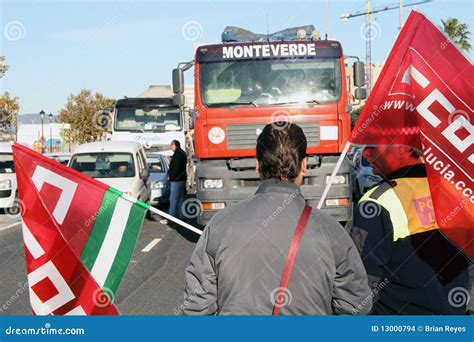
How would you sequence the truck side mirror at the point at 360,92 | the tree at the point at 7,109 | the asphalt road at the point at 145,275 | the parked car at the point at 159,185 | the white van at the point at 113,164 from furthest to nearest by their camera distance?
the tree at the point at 7,109, the parked car at the point at 159,185, the white van at the point at 113,164, the truck side mirror at the point at 360,92, the asphalt road at the point at 145,275

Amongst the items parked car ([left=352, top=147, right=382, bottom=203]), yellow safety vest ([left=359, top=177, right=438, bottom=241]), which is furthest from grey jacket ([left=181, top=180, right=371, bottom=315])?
parked car ([left=352, top=147, right=382, bottom=203])

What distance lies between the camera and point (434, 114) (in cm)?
370

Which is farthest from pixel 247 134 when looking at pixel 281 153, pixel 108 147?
pixel 281 153

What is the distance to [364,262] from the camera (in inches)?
127

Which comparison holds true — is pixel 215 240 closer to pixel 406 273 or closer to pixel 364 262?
pixel 364 262

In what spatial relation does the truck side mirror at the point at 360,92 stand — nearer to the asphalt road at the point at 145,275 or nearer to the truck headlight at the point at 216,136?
the truck headlight at the point at 216,136

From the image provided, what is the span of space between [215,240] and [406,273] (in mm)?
865

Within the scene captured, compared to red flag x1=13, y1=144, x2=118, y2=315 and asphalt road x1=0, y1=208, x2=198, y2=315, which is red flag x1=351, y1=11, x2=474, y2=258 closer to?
red flag x1=13, y1=144, x2=118, y2=315

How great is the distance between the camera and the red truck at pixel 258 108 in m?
13.1

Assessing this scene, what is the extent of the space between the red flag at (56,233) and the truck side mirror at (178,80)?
32.2 feet

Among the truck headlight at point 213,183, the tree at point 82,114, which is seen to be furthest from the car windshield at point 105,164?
the tree at point 82,114

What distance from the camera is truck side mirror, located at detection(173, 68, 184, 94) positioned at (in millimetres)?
13562

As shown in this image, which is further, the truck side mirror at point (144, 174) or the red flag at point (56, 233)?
the truck side mirror at point (144, 174)

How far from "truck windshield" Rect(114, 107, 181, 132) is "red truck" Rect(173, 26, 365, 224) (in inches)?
591
